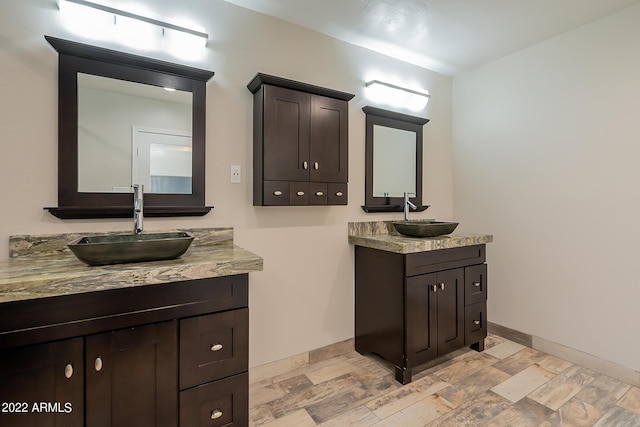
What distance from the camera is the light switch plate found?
1.97 m

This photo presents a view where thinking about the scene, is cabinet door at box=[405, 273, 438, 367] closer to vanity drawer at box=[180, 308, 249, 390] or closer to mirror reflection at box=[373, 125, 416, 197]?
mirror reflection at box=[373, 125, 416, 197]

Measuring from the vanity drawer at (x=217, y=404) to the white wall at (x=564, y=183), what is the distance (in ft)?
7.63

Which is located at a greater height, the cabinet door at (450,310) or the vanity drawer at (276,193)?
the vanity drawer at (276,193)

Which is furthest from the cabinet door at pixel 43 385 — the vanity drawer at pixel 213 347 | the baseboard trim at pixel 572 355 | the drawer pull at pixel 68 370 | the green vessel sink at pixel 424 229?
the baseboard trim at pixel 572 355

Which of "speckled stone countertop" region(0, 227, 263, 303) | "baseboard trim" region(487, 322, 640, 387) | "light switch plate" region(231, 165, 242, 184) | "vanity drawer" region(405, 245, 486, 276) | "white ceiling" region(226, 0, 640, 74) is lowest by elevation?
"baseboard trim" region(487, 322, 640, 387)

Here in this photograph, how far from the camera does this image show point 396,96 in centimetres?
264

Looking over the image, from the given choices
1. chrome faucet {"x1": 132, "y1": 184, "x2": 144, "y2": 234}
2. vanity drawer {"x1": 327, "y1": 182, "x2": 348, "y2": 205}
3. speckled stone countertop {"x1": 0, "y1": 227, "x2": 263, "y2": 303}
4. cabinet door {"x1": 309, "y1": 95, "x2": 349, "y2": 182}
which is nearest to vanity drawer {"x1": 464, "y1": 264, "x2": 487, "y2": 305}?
vanity drawer {"x1": 327, "y1": 182, "x2": 348, "y2": 205}

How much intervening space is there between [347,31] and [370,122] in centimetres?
67

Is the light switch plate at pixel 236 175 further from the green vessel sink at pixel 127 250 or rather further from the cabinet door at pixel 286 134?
the green vessel sink at pixel 127 250

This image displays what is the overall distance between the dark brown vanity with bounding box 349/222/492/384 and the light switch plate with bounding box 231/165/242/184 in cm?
93

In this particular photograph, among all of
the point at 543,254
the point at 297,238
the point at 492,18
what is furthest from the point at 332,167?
the point at 543,254

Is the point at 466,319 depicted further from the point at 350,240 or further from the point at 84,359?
the point at 84,359

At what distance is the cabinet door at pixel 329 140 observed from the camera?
2.07m

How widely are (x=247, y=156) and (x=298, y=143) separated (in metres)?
0.34
